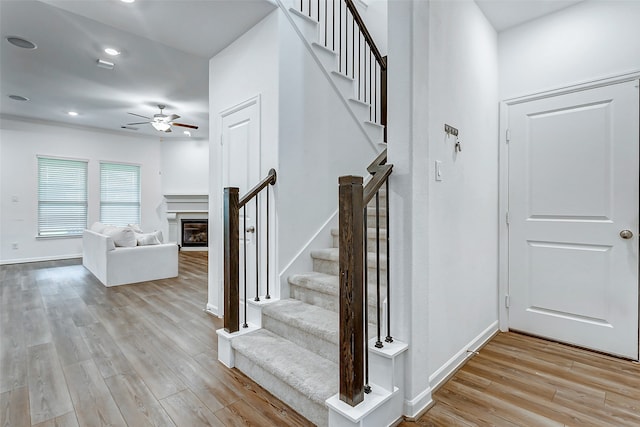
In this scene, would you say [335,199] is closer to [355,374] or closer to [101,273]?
[355,374]

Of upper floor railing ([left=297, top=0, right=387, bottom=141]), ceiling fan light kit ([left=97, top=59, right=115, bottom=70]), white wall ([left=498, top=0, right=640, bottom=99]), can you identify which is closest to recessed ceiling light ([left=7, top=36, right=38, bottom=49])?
ceiling fan light kit ([left=97, top=59, right=115, bottom=70])

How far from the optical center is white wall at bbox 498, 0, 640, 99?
7.66 feet

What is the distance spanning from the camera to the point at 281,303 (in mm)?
2455

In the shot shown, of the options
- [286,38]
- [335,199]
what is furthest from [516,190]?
[286,38]

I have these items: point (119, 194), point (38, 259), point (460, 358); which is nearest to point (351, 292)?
point (460, 358)

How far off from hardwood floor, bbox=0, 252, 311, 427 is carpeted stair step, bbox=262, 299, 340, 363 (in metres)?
0.37

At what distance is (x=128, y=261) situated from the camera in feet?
15.3

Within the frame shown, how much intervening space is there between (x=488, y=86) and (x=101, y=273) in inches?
220

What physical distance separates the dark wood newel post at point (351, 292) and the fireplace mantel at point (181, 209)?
298 inches

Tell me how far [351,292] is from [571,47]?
9.27 feet

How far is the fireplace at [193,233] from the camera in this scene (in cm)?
842

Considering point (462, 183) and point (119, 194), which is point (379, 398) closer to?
point (462, 183)

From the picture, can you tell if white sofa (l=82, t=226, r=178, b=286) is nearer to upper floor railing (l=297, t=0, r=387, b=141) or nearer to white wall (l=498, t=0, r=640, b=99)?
upper floor railing (l=297, t=0, r=387, b=141)

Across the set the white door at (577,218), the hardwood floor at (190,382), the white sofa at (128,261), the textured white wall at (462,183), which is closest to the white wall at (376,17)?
the textured white wall at (462,183)
